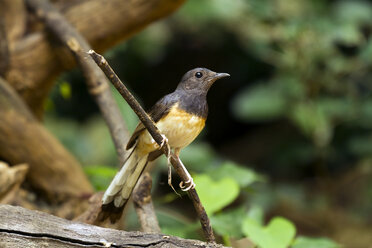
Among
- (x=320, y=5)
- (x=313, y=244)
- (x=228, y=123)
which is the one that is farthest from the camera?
(x=228, y=123)

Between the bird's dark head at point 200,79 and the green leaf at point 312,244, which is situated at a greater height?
the bird's dark head at point 200,79

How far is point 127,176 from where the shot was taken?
7.68 ft

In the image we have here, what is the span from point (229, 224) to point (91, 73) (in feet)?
4.22

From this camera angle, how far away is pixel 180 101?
2.20 m

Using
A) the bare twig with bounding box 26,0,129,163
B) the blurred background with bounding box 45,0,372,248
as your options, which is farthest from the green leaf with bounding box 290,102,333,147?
the bare twig with bounding box 26,0,129,163

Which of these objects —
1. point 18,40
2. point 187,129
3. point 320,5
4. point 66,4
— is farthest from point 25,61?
point 320,5

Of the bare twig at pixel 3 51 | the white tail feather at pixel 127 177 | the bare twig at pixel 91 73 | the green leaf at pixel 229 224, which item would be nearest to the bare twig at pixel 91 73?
the bare twig at pixel 91 73

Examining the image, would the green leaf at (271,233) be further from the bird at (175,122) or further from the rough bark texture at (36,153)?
the rough bark texture at (36,153)

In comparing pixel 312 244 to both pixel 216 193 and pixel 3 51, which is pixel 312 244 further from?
pixel 3 51

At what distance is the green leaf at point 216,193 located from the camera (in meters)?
2.68

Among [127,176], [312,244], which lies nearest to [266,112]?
[312,244]

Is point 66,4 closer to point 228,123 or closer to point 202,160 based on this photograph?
point 202,160

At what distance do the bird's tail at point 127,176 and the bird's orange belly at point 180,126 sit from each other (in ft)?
0.78

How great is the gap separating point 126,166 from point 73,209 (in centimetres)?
108
